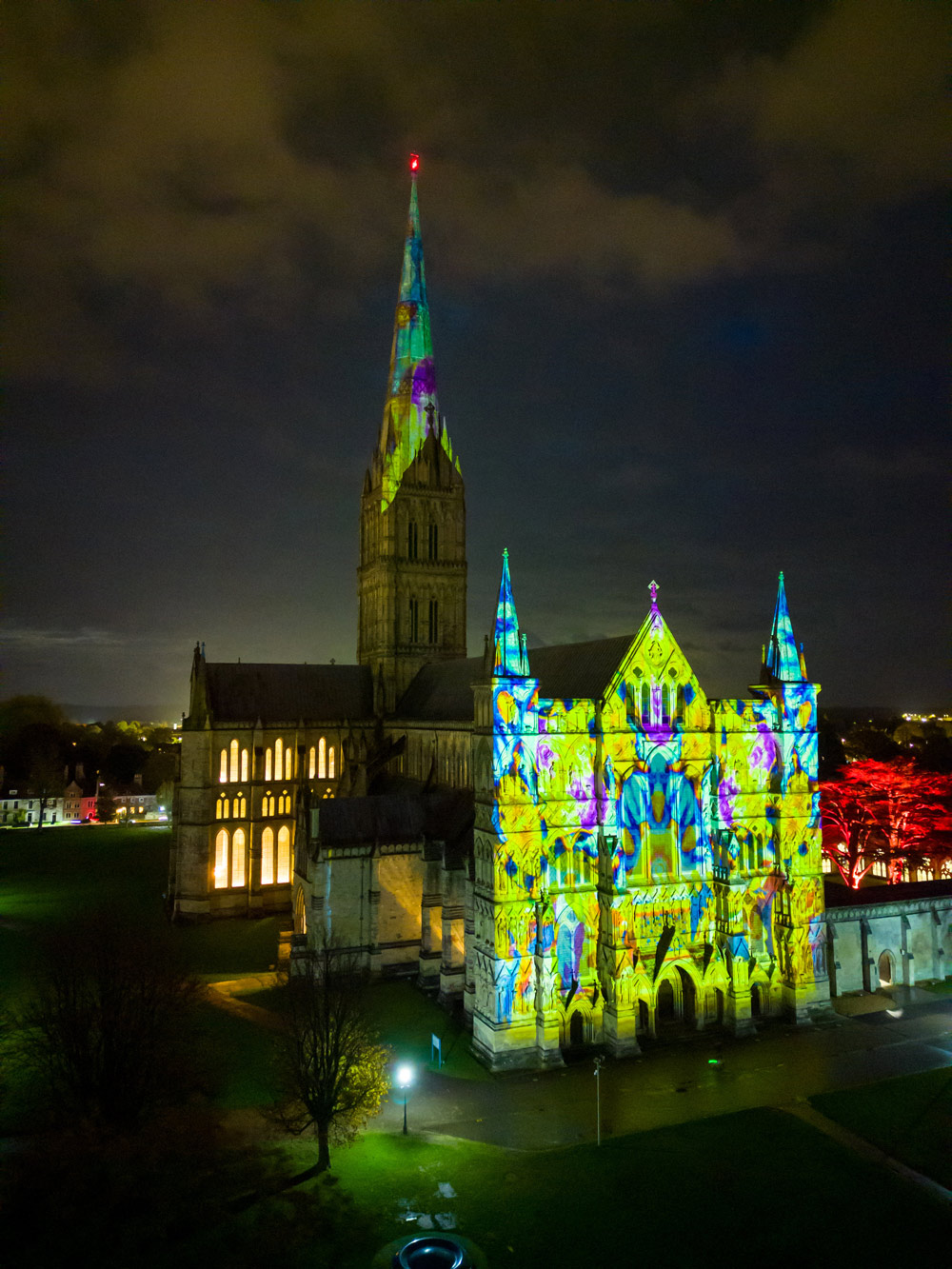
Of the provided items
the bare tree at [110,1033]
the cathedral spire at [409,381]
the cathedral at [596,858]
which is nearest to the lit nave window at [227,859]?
the cathedral at [596,858]

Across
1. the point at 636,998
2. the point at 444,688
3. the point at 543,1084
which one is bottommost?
the point at 543,1084

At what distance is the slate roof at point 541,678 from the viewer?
35.2 metres

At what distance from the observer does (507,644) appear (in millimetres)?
32375

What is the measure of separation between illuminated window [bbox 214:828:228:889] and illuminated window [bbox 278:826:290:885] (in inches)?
143

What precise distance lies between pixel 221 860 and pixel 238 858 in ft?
3.78

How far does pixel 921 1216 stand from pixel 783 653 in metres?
22.2

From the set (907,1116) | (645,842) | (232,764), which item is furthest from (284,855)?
(907,1116)

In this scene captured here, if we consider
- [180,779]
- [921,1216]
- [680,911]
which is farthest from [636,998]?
[180,779]

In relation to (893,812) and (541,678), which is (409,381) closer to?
(541,678)

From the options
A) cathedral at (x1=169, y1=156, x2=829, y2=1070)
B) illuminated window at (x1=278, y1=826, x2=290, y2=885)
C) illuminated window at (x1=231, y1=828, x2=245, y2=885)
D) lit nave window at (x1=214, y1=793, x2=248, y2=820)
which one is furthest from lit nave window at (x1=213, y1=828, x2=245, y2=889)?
cathedral at (x1=169, y1=156, x2=829, y2=1070)

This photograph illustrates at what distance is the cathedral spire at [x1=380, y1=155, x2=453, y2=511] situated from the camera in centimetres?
6322

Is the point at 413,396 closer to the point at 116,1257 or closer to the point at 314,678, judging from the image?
the point at 314,678

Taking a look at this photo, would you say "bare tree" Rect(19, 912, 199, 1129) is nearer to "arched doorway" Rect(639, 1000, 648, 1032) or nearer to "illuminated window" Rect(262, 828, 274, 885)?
"arched doorway" Rect(639, 1000, 648, 1032)

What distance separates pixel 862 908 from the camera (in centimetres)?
3781
